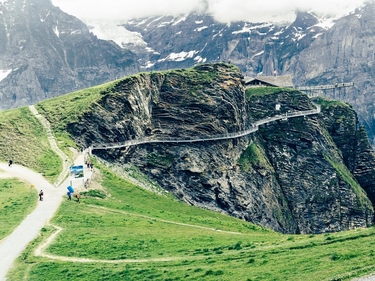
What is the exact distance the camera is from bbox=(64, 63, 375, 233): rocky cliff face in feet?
311

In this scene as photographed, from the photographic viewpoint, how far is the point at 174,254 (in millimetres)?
33531

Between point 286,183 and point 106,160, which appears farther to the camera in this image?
point 286,183

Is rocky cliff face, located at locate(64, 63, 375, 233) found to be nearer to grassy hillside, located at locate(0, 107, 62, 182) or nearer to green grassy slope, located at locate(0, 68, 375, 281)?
grassy hillside, located at locate(0, 107, 62, 182)

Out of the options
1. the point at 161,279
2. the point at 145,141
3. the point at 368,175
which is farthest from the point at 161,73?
the point at 161,279

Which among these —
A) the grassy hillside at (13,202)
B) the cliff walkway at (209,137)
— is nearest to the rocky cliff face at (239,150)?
the cliff walkway at (209,137)

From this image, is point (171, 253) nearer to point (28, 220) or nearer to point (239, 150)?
point (28, 220)

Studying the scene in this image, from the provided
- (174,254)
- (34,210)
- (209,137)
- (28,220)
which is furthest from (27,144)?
(174,254)

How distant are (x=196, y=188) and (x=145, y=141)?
46.2 feet

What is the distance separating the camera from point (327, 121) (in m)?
148

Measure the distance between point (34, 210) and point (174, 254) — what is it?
69.7 feet

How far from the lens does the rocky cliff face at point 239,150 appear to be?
94750 mm

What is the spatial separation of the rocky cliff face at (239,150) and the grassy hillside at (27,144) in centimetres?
758

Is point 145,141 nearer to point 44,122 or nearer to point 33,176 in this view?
point 44,122

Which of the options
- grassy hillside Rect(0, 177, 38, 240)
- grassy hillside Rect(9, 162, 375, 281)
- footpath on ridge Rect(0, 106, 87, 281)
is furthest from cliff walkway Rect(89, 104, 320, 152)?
grassy hillside Rect(9, 162, 375, 281)
